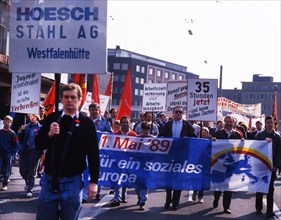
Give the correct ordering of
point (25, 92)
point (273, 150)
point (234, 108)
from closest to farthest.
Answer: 1. point (273, 150)
2. point (25, 92)
3. point (234, 108)

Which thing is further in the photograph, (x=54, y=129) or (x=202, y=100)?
(x=202, y=100)

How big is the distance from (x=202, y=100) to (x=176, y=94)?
4639 mm

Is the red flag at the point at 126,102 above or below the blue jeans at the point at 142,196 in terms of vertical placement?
above

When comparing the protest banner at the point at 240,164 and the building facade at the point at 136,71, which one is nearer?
the protest banner at the point at 240,164

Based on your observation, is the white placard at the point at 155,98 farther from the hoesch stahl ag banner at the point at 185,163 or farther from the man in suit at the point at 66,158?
the man in suit at the point at 66,158

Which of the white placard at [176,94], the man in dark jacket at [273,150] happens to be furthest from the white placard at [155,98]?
the man in dark jacket at [273,150]

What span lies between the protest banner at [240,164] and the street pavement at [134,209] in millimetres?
546

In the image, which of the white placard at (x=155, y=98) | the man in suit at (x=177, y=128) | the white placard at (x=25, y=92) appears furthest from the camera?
the white placard at (x=155, y=98)

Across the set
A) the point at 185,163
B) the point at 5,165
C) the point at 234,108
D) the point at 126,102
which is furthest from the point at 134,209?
the point at 234,108

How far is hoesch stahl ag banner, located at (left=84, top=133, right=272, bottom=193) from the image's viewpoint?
33.8 feet

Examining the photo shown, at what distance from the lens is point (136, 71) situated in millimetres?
105000

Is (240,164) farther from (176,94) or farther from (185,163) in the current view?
(176,94)

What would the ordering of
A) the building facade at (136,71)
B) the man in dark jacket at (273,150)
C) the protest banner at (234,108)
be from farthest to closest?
the building facade at (136,71)
the protest banner at (234,108)
the man in dark jacket at (273,150)

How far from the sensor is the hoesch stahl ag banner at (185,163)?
10289 millimetres
